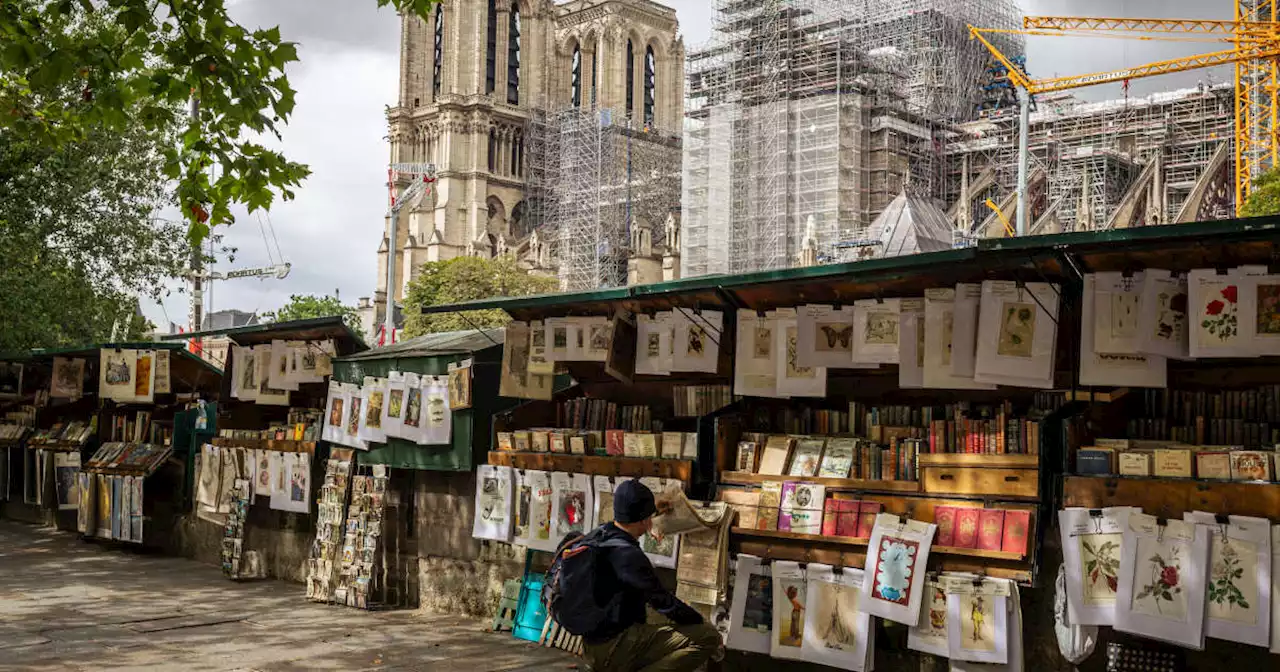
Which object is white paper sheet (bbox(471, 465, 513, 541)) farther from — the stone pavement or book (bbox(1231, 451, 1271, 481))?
book (bbox(1231, 451, 1271, 481))

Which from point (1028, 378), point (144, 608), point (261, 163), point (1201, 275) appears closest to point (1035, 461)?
point (1028, 378)

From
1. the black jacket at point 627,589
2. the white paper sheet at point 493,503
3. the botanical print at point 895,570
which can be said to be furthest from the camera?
the white paper sheet at point 493,503

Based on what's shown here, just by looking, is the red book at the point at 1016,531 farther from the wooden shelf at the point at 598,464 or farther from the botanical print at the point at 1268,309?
the wooden shelf at the point at 598,464

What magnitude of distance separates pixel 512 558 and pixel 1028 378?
5219mm

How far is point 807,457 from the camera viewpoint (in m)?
9.01

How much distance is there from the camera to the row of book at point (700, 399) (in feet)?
33.8

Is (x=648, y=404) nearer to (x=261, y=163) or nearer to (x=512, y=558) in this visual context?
(x=512, y=558)

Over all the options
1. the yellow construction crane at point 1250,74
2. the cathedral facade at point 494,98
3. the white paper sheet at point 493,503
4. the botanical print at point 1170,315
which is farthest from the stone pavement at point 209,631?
the cathedral facade at point 494,98

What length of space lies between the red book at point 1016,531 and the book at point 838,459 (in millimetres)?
1273

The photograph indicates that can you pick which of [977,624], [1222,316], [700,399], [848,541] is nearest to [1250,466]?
[1222,316]

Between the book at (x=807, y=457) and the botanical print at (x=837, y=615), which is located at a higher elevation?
the book at (x=807, y=457)

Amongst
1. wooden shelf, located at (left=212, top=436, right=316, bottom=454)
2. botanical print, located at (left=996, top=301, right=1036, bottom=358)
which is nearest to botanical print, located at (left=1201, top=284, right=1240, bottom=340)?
botanical print, located at (left=996, top=301, right=1036, bottom=358)

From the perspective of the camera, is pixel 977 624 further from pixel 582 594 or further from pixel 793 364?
pixel 582 594

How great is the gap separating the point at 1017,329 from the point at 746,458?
2256 millimetres
